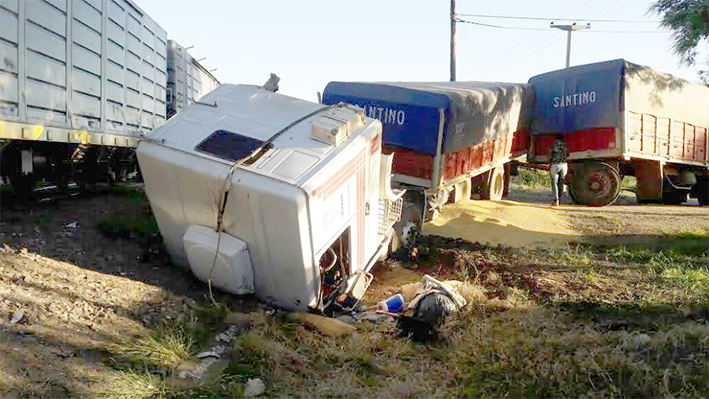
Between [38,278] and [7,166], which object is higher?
[7,166]

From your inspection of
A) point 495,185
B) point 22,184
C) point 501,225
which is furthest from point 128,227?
point 495,185

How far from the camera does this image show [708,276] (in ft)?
19.9

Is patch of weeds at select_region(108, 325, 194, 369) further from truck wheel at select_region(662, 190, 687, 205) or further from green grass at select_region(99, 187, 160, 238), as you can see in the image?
truck wheel at select_region(662, 190, 687, 205)

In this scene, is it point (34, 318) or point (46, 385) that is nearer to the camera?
point (46, 385)

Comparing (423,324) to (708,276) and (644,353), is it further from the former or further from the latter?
(708,276)

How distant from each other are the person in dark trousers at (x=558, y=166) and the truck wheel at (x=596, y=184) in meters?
0.41

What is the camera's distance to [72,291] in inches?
169

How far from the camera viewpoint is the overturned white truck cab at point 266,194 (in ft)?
14.6

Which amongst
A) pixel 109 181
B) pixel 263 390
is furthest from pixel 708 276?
pixel 109 181

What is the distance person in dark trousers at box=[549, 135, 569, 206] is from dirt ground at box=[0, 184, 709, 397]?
22.6ft

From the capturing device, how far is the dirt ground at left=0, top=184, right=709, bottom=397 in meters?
3.11

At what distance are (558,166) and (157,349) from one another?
1083 centimetres

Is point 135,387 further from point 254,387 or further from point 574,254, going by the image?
point 574,254

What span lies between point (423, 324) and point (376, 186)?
1731 millimetres
